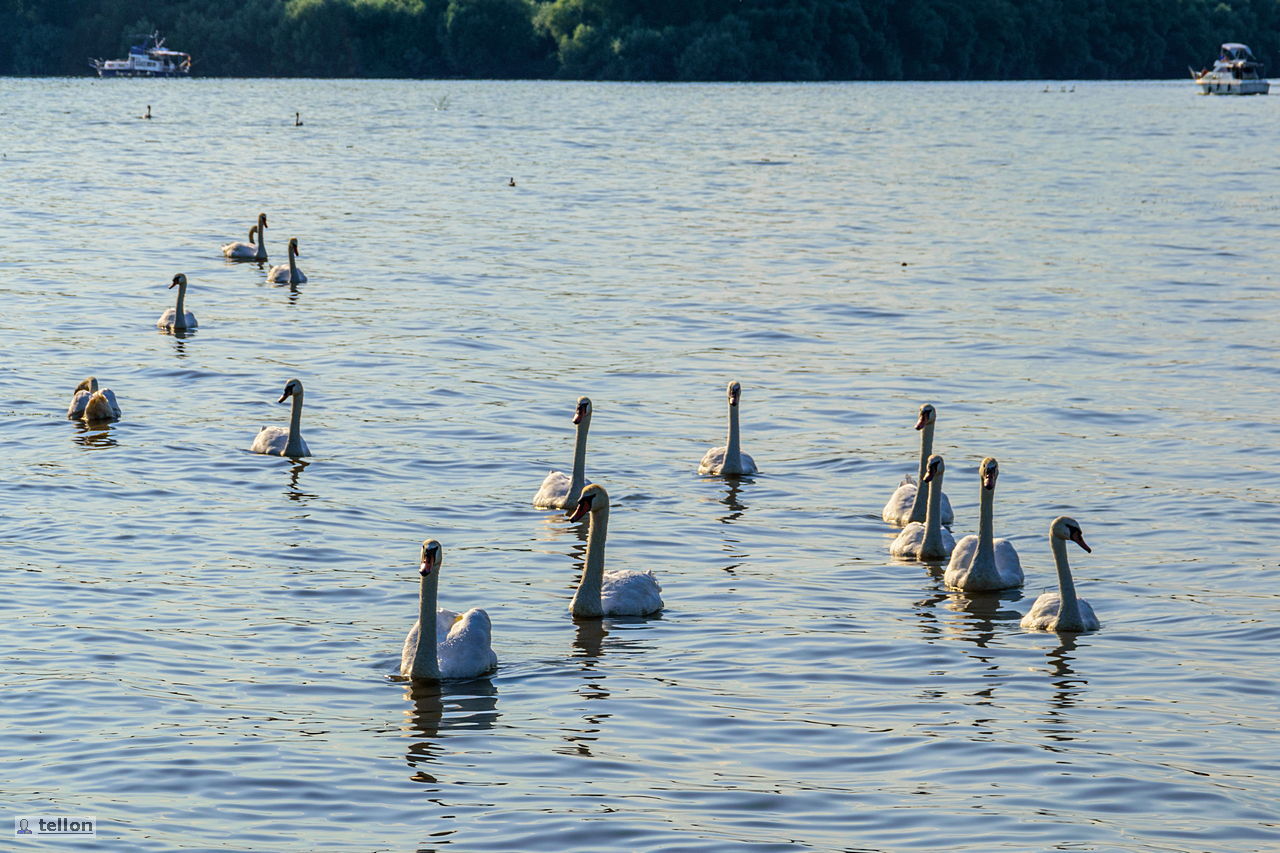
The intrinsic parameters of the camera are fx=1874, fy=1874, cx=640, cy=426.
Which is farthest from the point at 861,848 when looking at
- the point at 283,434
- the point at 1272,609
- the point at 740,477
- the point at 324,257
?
the point at 324,257

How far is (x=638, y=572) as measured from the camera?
1382 cm

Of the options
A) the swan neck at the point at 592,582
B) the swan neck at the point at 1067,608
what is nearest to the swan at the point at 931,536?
the swan neck at the point at 1067,608

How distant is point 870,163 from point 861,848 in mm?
51836

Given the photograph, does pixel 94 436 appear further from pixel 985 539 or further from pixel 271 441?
pixel 985 539

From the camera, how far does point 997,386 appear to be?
23.3 metres

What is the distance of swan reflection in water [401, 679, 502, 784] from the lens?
10.8 m

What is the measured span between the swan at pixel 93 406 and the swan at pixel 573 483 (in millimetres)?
6003

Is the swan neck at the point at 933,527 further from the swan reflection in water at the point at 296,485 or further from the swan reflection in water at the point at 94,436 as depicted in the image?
the swan reflection in water at the point at 94,436

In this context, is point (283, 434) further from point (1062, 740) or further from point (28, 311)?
point (28, 311)

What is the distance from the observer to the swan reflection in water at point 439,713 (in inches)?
426

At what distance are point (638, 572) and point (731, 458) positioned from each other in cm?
465

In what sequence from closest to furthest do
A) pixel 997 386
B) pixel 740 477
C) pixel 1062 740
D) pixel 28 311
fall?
1. pixel 1062 740
2. pixel 740 477
3. pixel 997 386
4. pixel 28 311

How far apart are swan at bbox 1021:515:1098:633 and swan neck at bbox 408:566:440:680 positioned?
442 centimetres

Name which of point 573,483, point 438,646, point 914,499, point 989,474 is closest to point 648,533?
point 573,483
